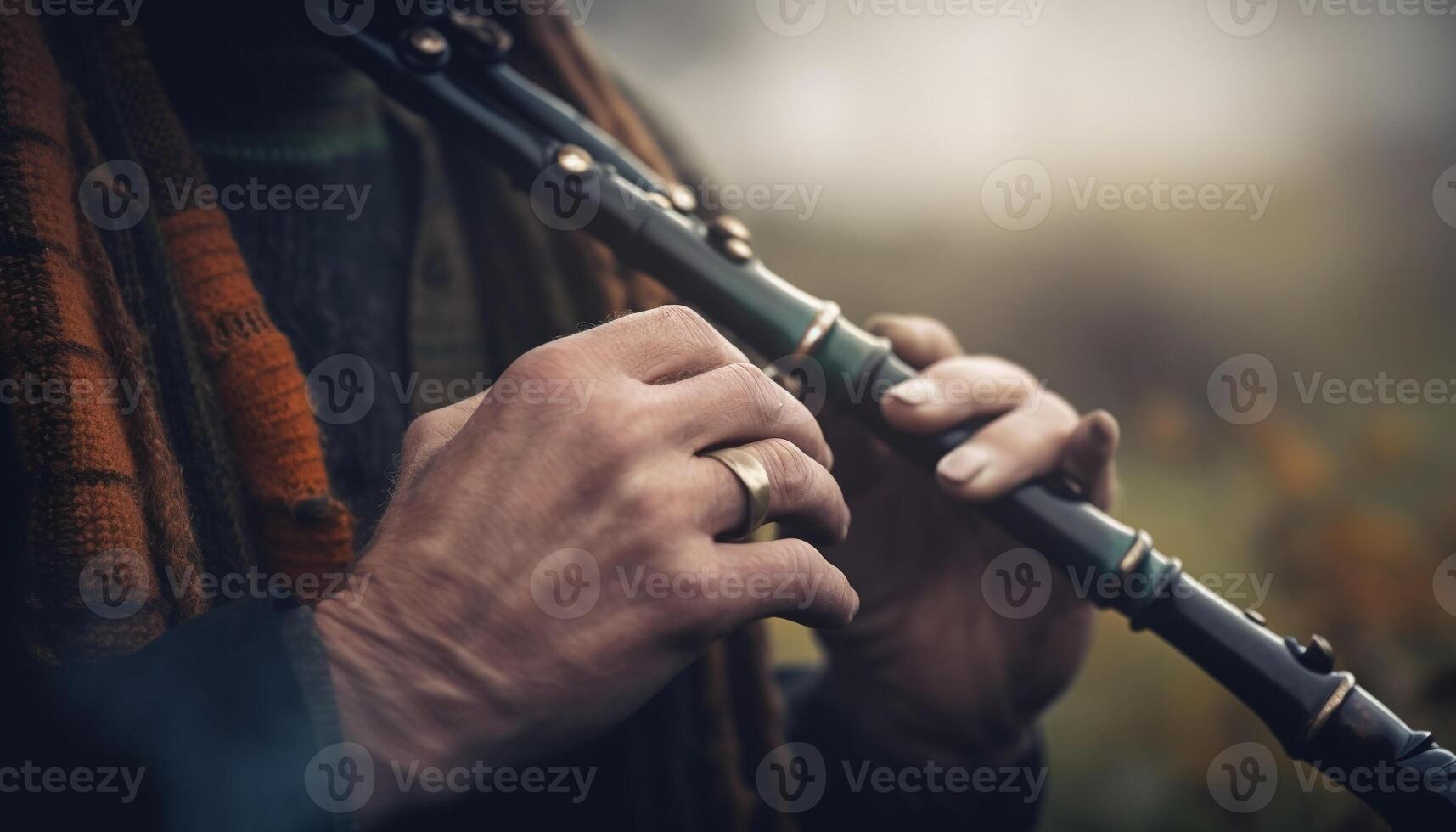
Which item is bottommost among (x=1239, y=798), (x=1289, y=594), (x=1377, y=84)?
(x=1239, y=798)

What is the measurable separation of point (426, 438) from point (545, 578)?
0.15 metres

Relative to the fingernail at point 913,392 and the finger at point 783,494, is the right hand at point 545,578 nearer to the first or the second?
the finger at point 783,494

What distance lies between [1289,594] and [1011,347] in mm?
1052

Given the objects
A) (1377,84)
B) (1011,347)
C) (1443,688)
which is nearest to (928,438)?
(1443,688)

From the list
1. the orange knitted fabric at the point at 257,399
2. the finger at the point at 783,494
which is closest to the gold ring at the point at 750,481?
the finger at the point at 783,494

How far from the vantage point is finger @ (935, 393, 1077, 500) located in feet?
2.38

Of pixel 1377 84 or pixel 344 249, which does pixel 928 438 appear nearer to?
pixel 344 249

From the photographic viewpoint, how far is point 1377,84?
2.23 m

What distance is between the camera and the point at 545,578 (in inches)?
19.1

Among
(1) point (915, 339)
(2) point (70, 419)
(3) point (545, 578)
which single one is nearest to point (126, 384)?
(2) point (70, 419)

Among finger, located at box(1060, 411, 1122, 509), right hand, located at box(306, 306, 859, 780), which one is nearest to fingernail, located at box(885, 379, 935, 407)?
finger, located at box(1060, 411, 1122, 509)

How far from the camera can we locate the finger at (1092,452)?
79cm

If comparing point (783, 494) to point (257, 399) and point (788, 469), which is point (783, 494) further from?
point (257, 399)

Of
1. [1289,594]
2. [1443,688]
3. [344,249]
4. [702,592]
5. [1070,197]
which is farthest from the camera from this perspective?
[1070,197]
